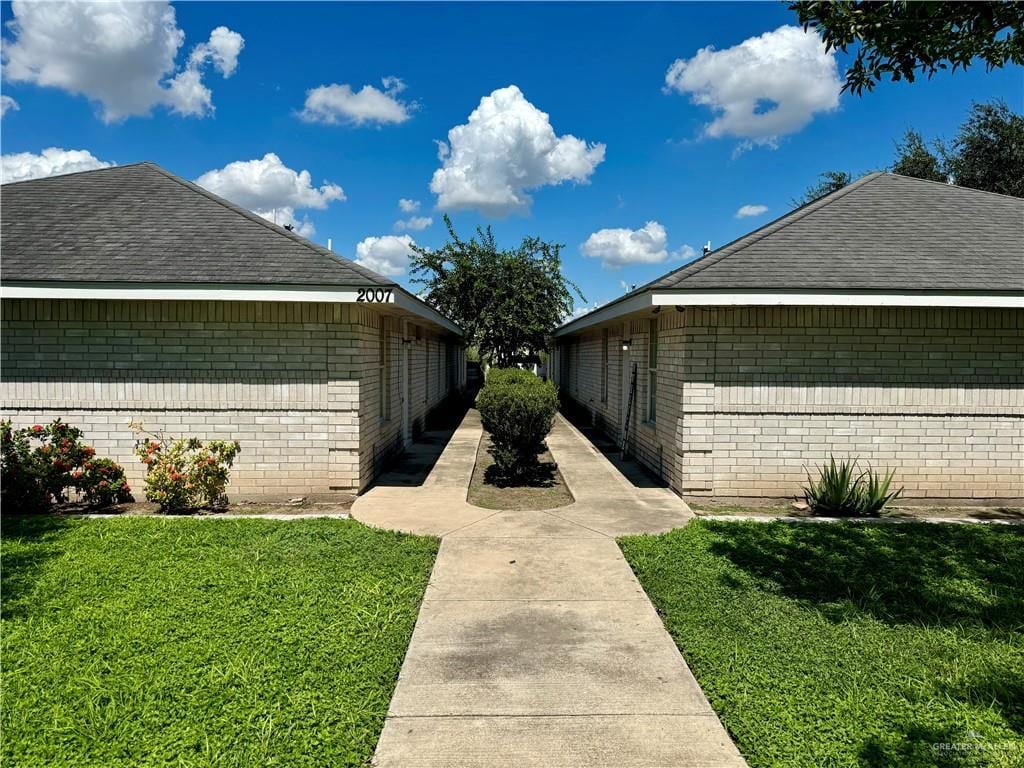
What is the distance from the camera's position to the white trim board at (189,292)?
7293 millimetres

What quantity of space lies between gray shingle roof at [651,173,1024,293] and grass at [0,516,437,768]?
16.9 ft

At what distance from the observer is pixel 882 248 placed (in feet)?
27.5

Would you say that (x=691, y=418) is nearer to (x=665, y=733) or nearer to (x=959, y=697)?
(x=959, y=697)

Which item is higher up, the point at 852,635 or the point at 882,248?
the point at 882,248

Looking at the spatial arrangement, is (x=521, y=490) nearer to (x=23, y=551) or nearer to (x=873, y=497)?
(x=873, y=497)

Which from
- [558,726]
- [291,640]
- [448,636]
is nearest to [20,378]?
[291,640]

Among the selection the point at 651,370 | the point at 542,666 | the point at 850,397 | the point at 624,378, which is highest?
the point at 651,370

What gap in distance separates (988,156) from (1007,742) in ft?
102

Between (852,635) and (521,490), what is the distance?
5276 mm

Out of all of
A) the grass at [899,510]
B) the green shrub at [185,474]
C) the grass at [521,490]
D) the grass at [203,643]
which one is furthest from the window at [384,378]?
the grass at [899,510]

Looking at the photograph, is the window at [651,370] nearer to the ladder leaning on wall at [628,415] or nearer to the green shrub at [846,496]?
the ladder leaning on wall at [628,415]

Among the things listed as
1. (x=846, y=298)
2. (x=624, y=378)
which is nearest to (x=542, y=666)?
(x=846, y=298)

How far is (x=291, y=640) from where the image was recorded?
13.0 ft

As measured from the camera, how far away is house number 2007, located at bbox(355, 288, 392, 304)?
24.3ft
